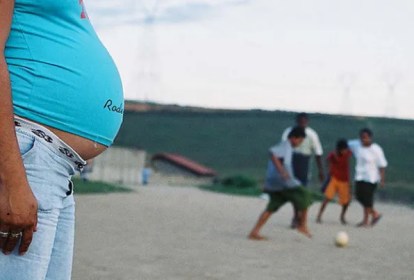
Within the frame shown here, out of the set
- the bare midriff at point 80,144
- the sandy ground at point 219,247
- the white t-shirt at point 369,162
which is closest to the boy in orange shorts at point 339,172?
the white t-shirt at point 369,162

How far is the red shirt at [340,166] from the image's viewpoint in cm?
1399

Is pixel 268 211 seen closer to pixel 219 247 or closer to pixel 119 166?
pixel 219 247

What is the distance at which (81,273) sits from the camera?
6242 mm

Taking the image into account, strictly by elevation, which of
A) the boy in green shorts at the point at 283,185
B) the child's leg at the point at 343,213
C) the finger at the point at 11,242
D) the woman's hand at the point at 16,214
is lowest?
the child's leg at the point at 343,213

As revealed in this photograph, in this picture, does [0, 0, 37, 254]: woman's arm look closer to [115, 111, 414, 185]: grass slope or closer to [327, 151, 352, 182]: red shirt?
[327, 151, 352, 182]: red shirt

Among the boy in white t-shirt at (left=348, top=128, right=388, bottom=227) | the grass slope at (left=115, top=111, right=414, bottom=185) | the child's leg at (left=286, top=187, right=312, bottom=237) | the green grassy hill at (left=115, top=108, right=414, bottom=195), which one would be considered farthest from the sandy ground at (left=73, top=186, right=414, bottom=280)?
the grass slope at (left=115, top=111, right=414, bottom=185)

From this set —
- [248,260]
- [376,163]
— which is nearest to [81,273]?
[248,260]

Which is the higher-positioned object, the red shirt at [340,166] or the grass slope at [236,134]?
the red shirt at [340,166]

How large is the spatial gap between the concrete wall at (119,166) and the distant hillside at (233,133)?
9.13 m

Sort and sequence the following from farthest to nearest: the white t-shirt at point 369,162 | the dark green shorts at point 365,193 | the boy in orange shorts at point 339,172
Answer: the boy in orange shorts at point 339,172 → the white t-shirt at point 369,162 → the dark green shorts at point 365,193

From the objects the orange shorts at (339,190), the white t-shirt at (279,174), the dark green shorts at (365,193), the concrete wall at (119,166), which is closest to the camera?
the white t-shirt at (279,174)

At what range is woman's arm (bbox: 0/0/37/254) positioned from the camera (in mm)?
1854

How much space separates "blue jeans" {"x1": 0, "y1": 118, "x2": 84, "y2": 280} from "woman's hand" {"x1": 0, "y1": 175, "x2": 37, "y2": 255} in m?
0.03

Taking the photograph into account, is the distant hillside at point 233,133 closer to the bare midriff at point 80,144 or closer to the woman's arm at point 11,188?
the bare midriff at point 80,144
